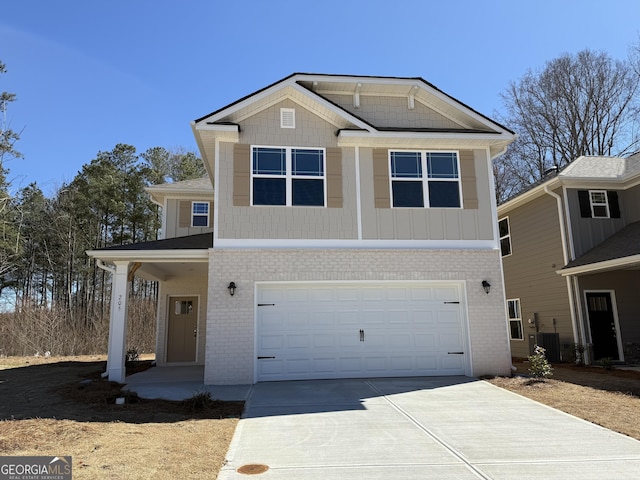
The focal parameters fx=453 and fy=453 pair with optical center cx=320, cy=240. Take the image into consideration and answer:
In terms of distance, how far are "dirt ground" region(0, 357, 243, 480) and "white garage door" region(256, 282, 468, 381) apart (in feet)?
8.93

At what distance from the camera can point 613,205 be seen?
562 inches

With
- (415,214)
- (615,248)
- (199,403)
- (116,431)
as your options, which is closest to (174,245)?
(199,403)

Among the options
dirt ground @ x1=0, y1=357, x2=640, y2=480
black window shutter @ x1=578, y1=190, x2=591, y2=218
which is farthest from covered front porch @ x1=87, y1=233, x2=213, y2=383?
black window shutter @ x1=578, y1=190, x2=591, y2=218

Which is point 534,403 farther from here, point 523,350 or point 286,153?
point 523,350

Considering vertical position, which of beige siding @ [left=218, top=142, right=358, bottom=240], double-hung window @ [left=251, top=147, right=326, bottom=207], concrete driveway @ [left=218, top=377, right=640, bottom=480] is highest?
double-hung window @ [left=251, top=147, right=326, bottom=207]

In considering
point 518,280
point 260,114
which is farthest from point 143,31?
point 518,280

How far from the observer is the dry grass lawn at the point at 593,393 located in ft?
21.7

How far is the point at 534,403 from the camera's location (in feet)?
25.3

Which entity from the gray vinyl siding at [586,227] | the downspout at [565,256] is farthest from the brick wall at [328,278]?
the gray vinyl siding at [586,227]

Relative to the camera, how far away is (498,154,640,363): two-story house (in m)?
13.4

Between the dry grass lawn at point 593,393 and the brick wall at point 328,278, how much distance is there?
1.16m

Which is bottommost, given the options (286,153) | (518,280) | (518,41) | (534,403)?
(534,403)

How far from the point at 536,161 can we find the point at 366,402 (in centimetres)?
2298

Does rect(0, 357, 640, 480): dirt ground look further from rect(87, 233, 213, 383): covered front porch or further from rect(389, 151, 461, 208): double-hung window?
rect(389, 151, 461, 208): double-hung window
